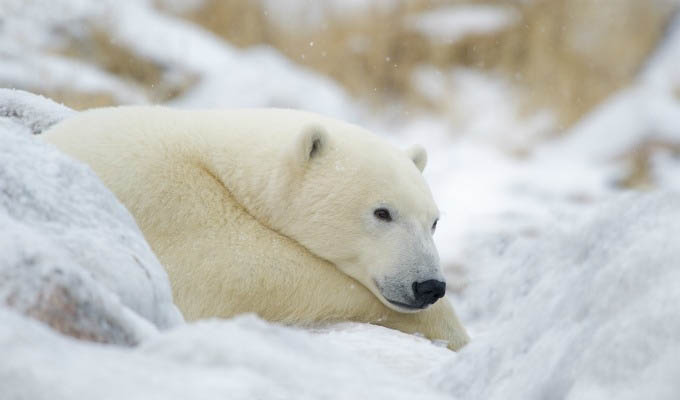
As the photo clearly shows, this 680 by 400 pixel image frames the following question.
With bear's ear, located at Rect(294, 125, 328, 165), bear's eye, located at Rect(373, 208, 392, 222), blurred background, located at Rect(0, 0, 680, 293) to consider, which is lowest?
blurred background, located at Rect(0, 0, 680, 293)

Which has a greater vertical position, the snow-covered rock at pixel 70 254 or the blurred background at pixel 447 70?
the snow-covered rock at pixel 70 254

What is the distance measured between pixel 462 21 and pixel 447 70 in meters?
0.56

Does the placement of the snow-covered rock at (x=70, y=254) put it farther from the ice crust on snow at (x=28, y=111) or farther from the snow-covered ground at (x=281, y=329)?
the ice crust on snow at (x=28, y=111)

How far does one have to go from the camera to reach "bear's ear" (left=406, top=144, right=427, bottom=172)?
330 centimetres

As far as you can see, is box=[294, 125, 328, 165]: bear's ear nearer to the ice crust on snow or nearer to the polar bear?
the polar bear

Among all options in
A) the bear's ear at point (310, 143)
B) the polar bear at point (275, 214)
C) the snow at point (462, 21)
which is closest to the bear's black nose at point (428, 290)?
the polar bear at point (275, 214)

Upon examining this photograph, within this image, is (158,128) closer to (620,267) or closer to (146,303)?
(146,303)

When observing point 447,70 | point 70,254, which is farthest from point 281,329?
point 447,70

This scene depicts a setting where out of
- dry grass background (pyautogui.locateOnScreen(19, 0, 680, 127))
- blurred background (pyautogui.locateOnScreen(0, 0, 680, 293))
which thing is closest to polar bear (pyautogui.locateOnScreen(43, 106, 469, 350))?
blurred background (pyautogui.locateOnScreen(0, 0, 680, 293))

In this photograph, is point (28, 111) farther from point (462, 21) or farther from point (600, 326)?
point (462, 21)

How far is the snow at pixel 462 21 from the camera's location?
10023 mm

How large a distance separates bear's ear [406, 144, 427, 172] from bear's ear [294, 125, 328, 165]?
47cm

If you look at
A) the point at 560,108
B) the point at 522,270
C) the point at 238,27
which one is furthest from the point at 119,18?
the point at 522,270

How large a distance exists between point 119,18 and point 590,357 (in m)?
8.35
